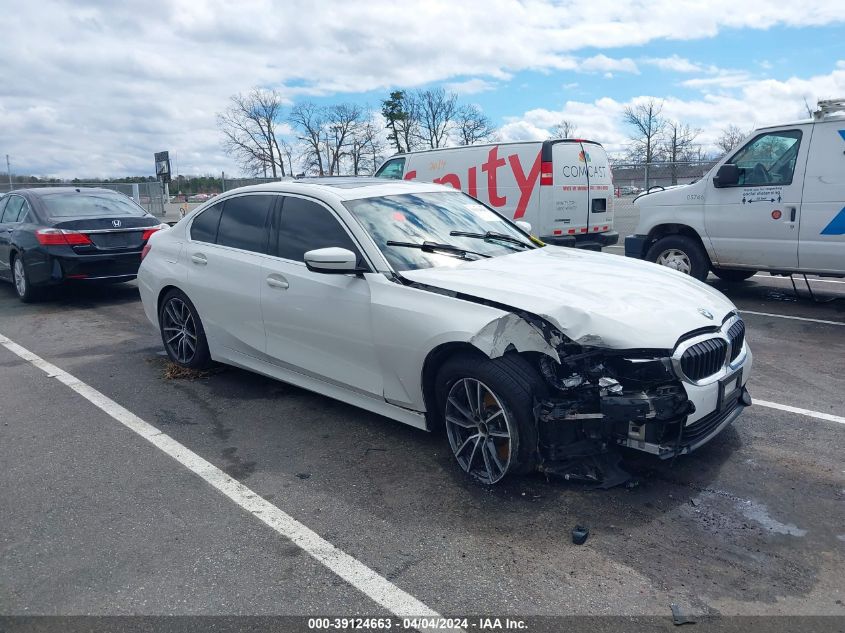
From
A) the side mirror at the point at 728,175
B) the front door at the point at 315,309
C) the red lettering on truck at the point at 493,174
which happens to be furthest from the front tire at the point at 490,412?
the red lettering on truck at the point at 493,174

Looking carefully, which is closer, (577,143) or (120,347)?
(120,347)

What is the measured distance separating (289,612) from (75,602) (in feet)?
3.07

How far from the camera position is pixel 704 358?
11.7 ft

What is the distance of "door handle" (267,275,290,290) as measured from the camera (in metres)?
4.72

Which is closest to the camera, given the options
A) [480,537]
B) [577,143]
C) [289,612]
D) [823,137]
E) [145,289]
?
[289,612]

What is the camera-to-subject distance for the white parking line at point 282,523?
2820 millimetres

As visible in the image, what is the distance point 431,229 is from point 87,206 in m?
7.40

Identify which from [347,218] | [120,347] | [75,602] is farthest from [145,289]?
[75,602]

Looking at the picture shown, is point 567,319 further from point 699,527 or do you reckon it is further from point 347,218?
point 347,218

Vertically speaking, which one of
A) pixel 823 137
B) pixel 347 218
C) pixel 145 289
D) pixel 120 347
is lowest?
pixel 120 347

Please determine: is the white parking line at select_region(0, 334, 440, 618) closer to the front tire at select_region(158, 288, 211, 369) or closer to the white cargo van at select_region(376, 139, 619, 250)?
the front tire at select_region(158, 288, 211, 369)

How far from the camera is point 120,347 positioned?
23.4ft

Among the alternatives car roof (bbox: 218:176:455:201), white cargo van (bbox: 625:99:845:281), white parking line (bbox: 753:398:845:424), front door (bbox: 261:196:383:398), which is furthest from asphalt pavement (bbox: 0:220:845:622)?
white cargo van (bbox: 625:99:845:281)

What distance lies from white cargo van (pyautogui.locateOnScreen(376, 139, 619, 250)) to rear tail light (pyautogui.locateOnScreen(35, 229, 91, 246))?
227 inches
